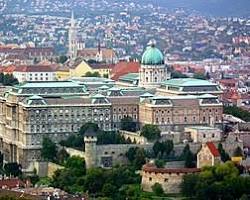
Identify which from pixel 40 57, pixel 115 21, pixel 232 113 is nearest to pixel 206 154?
pixel 232 113

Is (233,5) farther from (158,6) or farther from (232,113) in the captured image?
(232,113)

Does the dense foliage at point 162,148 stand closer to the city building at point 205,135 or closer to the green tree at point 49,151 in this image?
the city building at point 205,135

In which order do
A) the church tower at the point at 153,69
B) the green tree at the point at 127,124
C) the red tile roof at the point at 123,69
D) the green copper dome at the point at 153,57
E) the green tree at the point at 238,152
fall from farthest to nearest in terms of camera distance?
the red tile roof at the point at 123,69, the green copper dome at the point at 153,57, the church tower at the point at 153,69, the green tree at the point at 127,124, the green tree at the point at 238,152

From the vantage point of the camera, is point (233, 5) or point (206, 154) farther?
point (233, 5)

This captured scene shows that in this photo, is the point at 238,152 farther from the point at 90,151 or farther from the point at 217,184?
the point at 217,184

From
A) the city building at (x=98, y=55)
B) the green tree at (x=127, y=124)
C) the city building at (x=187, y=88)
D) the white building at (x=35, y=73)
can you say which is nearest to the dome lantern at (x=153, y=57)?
the city building at (x=187, y=88)

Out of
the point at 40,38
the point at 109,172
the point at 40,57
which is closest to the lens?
the point at 109,172

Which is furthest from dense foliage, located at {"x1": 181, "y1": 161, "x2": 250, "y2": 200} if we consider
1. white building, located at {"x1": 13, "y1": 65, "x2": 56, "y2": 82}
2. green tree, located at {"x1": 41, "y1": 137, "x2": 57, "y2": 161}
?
white building, located at {"x1": 13, "y1": 65, "x2": 56, "y2": 82}

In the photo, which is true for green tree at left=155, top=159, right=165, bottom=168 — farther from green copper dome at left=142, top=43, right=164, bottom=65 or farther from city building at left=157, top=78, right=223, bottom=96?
green copper dome at left=142, top=43, right=164, bottom=65
